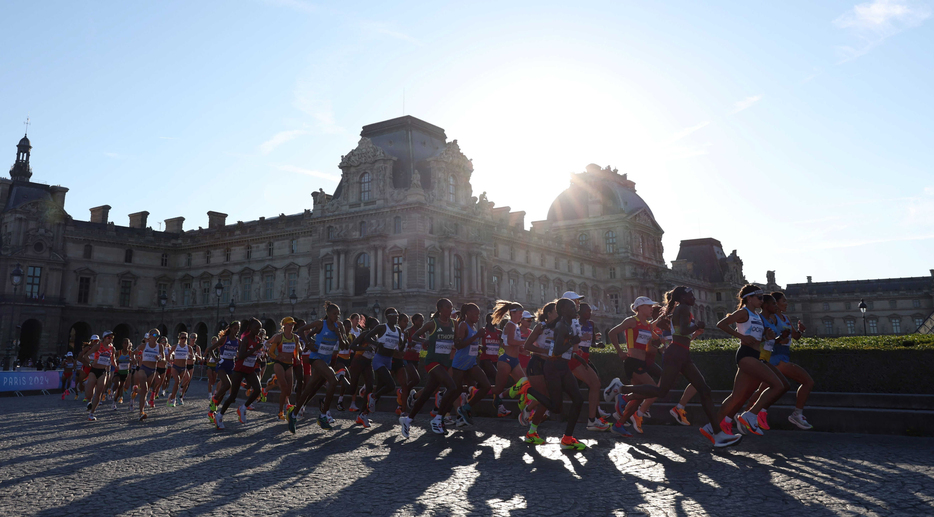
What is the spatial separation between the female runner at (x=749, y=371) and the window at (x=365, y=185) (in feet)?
143

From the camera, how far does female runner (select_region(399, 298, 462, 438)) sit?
37.1 feet

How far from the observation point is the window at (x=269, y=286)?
2298 inches

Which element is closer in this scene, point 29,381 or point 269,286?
point 29,381

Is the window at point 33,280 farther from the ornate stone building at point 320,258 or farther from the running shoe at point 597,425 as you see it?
the running shoe at point 597,425

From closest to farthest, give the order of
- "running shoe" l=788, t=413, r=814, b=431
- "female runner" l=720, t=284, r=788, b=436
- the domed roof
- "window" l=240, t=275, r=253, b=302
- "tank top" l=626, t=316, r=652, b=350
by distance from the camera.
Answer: "female runner" l=720, t=284, r=788, b=436
"running shoe" l=788, t=413, r=814, b=431
"tank top" l=626, t=316, r=652, b=350
"window" l=240, t=275, r=253, b=302
the domed roof

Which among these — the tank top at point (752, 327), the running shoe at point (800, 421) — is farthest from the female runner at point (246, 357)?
the running shoe at point (800, 421)

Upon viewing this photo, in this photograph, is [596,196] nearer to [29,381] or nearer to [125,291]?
[125,291]

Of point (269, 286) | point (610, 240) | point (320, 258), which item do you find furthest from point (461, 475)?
point (610, 240)

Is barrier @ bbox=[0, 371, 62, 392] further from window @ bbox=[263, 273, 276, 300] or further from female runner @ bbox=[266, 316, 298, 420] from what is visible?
window @ bbox=[263, 273, 276, 300]

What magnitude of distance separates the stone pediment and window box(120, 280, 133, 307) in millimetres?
26967

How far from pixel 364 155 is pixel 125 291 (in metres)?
29.5

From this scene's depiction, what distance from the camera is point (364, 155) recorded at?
170 ft

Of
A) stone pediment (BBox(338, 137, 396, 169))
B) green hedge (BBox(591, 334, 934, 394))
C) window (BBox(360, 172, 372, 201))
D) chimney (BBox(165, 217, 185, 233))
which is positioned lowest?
green hedge (BBox(591, 334, 934, 394))

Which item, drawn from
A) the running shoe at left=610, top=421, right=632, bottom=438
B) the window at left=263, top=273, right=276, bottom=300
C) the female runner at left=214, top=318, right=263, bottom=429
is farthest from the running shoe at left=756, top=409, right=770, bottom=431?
the window at left=263, top=273, right=276, bottom=300
